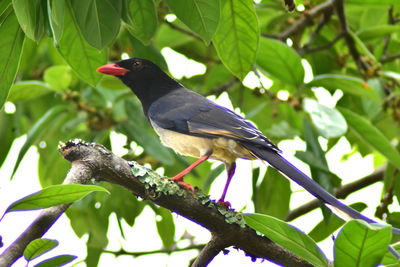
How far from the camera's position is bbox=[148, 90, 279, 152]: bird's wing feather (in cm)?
412

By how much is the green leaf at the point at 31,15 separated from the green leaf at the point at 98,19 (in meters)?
0.11

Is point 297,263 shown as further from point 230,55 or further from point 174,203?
point 230,55

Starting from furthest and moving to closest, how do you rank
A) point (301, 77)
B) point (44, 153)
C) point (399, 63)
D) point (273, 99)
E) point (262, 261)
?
point (399, 63) → point (44, 153) → point (273, 99) → point (301, 77) → point (262, 261)

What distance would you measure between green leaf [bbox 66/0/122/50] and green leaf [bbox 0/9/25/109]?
0.26 m

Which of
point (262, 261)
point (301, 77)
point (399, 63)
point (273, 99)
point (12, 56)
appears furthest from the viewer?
point (399, 63)

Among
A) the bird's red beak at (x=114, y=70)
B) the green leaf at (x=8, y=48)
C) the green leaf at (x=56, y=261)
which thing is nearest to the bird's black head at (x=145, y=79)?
the bird's red beak at (x=114, y=70)

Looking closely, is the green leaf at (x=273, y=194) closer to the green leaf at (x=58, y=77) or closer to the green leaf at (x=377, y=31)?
the green leaf at (x=377, y=31)

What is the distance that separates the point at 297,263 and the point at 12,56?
4.24 feet

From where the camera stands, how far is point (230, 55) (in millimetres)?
2900

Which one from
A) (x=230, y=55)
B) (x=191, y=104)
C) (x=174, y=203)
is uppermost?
(x=230, y=55)

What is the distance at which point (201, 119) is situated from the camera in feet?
14.5

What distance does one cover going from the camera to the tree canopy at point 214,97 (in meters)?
2.55

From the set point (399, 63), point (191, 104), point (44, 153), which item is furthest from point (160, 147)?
point (399, 63)

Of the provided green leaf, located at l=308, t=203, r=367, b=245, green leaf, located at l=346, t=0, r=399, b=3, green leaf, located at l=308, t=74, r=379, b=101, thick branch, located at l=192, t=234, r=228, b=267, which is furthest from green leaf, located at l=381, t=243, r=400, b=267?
green leaf, located at l=346, t=0, r=399, b=3
